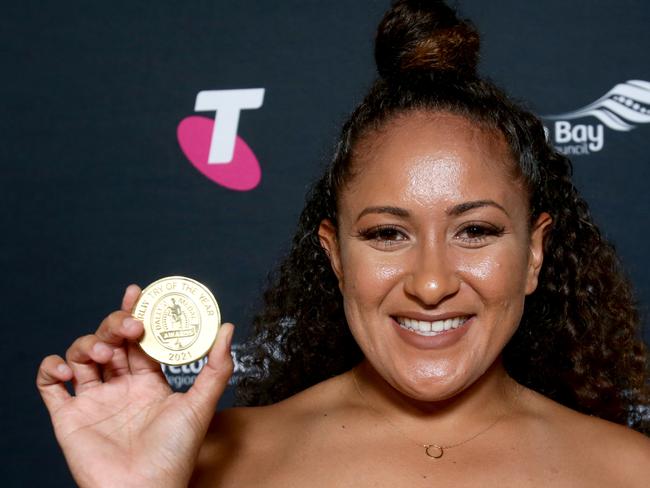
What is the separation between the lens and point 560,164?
1.93 metres

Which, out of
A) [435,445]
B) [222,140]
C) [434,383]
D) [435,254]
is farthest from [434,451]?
[222,140]

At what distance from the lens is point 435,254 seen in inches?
57.8

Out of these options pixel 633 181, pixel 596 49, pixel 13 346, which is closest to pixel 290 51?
pixel 596 49

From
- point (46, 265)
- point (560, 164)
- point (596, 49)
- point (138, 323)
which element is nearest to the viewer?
point (138, 323)

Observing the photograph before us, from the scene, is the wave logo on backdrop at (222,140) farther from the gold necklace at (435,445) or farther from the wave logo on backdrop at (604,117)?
the gold necklace at (435,445)

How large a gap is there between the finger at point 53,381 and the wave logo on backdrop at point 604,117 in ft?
6.03

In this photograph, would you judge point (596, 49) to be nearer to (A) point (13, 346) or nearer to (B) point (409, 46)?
(B) point (409, 46)

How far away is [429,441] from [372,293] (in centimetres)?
38

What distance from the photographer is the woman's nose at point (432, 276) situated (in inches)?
56.9

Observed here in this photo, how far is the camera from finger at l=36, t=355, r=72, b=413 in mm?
1464

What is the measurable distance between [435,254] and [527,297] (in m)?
0.67

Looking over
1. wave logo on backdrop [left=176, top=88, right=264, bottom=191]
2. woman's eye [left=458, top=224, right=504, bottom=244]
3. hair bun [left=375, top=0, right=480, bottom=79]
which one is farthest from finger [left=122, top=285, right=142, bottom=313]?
wave logo on backdrop [left=176, top=88, right=264, bottom=191]

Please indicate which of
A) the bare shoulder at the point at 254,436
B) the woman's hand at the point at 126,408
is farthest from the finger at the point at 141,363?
the bare shoulder at the point at 254,436

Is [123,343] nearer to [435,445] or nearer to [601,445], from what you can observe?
[435,445]
